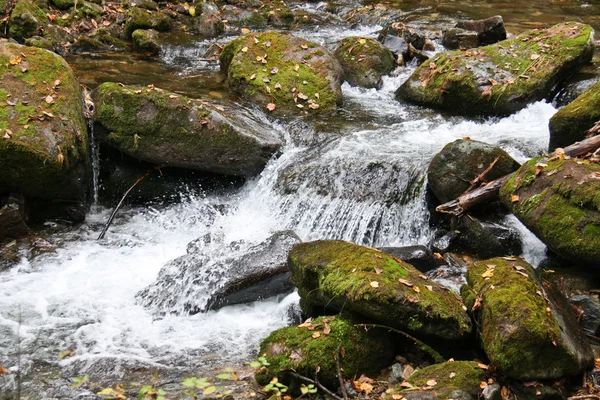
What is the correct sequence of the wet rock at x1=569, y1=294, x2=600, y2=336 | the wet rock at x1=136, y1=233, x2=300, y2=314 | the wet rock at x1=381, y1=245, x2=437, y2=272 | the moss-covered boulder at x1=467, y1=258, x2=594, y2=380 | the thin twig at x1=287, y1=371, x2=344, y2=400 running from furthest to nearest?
the wet rock at x1=381, y1=245, x2=437, y2=272 → the wet rock at x1=136, y1=233, x2=300, y2=314 → the wet rock at x1=569, y1=294, x2=600, y2=336 → the thin twig at x1=287, y1=371, x2=344, y2=400 → the moss-covered boulder at x1=467, y1=258, x2=594, y2=380

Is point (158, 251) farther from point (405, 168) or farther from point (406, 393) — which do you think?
point (406, 393)

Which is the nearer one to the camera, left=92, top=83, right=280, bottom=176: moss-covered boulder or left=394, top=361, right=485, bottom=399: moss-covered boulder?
left=394, top=361, right=485, bottom=399: moss-covered boulder

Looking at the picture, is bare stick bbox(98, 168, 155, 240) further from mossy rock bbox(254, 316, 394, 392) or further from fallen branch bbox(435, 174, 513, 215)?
fallen branch bbox(435, 174, 513, 215)

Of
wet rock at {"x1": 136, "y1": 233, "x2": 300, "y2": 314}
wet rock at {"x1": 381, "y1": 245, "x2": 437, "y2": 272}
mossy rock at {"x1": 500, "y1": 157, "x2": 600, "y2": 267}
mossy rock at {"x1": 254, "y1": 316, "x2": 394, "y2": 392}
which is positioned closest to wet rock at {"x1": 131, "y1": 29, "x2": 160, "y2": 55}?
wet rock at {"x1": 136, "y1": 233, "x2": 300, "y2": 314}

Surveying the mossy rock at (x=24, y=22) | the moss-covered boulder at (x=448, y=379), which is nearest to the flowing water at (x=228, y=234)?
the moss-covered boulder at (x=448, y=379)

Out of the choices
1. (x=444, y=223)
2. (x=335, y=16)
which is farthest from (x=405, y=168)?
(x=335, y=16)

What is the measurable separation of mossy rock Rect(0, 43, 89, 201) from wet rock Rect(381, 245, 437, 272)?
4274 millimetres

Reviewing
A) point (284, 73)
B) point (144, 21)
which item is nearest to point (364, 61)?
point (284, 73)

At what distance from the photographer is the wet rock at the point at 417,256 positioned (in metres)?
6.41

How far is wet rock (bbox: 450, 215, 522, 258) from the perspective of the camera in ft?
21.5

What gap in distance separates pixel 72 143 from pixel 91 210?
1.28m

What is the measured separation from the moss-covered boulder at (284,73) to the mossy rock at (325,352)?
5.14 metres

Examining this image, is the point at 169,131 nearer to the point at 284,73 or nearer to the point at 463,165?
the point at 284,73

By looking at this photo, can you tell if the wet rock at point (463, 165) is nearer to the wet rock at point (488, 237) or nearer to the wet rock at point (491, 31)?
the wet rock at point (488, 237)
